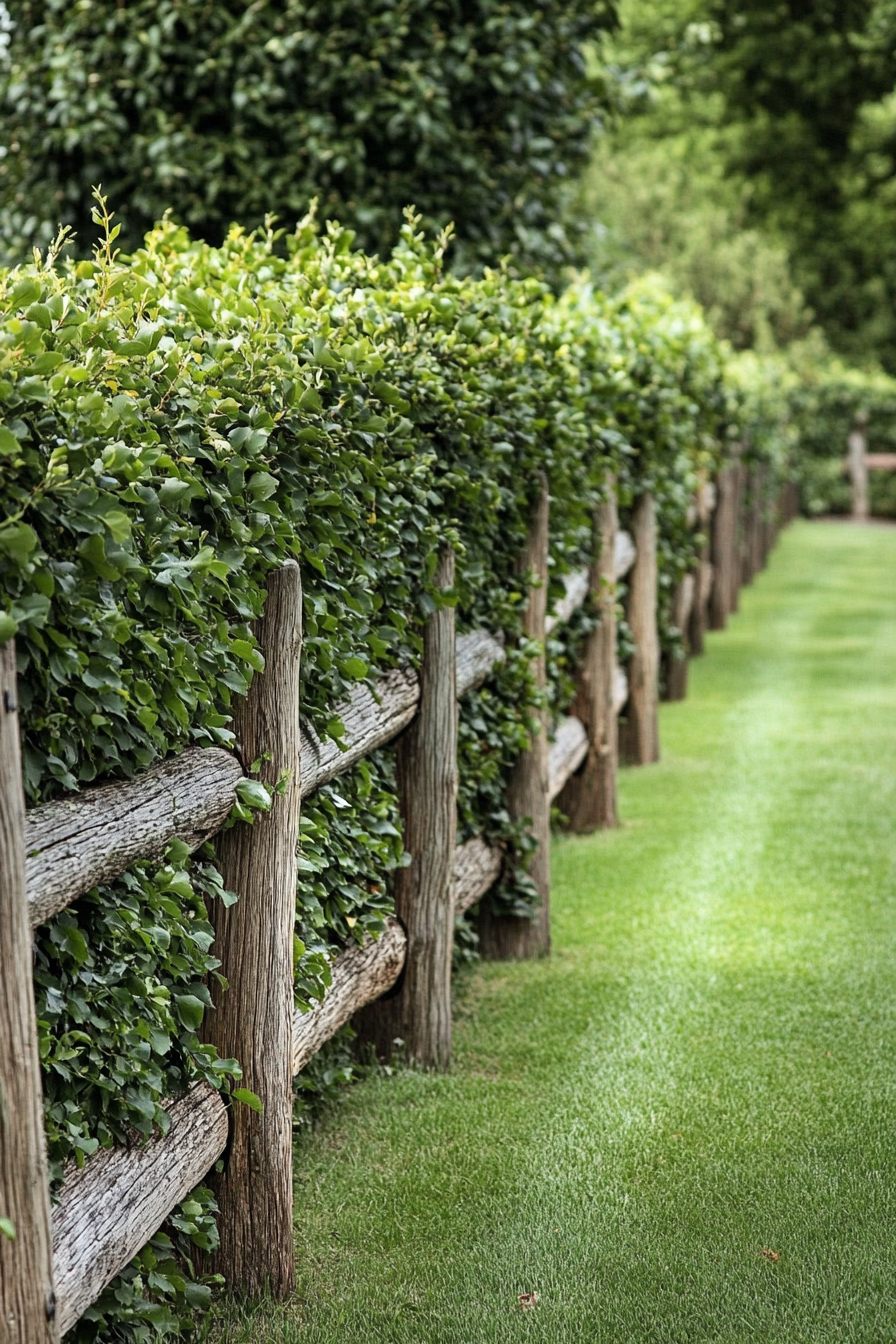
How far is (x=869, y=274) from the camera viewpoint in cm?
3759

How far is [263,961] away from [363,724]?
90cm

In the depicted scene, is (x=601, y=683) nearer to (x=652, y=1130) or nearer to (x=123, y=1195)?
(x=652, y=1130)

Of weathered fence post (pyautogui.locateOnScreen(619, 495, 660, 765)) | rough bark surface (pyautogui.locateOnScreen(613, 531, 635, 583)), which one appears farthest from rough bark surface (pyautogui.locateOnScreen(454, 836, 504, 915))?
weathered fence post (pyautogui.locateOnScreen(619, 495, 660, 765))

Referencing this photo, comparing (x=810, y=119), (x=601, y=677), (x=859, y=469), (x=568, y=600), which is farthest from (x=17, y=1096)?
(x=810, y=119)

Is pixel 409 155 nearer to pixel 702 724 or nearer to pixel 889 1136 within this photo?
pixel 702 724

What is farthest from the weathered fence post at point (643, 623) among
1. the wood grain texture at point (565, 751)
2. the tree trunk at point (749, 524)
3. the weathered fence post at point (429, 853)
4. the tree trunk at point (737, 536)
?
the tree trunk at point (749, 524)

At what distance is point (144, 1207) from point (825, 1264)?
62.8 inches

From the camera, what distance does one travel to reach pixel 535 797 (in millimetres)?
5793

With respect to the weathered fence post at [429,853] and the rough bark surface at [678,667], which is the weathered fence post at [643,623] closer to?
the rough bark surface at [678,667]

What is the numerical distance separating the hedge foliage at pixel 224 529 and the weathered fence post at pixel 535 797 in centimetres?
7

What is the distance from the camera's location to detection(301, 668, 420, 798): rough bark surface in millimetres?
3758

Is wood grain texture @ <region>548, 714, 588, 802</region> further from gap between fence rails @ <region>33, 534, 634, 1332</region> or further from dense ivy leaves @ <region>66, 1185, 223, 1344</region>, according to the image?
dense ivy leaves @ <region>66, 1185, 223, 1344</region>

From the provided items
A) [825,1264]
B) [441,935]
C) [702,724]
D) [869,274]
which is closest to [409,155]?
[702,724]

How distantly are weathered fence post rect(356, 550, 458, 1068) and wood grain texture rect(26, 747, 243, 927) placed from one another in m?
1.39
